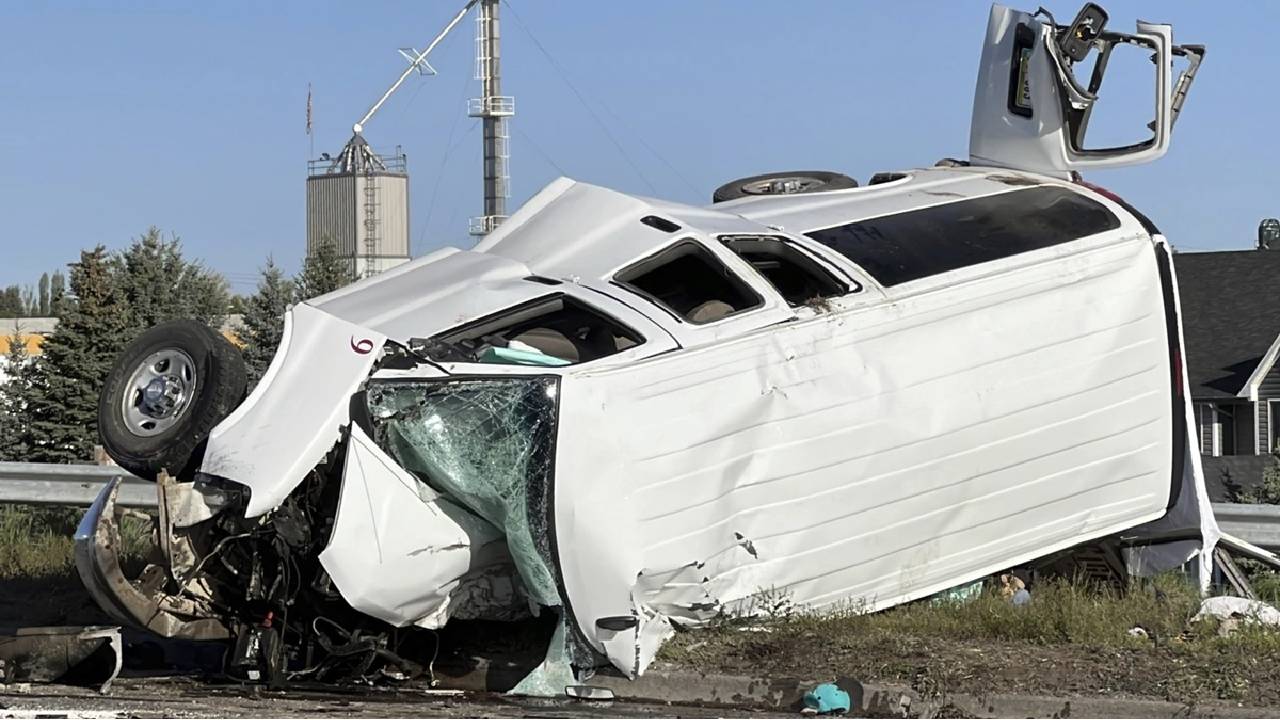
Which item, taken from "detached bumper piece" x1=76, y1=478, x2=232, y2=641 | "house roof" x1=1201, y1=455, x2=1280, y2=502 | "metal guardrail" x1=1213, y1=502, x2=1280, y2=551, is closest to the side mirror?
"metal guardrail" x1=1213, y1=502, x2=1280, y2=551

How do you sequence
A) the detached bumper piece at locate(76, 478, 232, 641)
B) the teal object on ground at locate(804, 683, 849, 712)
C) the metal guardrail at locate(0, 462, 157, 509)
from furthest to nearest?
the metal guardrail at locate(0, 462, 157, 509)
the detached bumper piece at locate(76, 478, 232, 641)
the teal object on ground at locate(804, 683, 849, 712)

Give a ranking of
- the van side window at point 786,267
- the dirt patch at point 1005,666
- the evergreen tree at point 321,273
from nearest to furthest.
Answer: the dirt patch at point 1005,666 → the van side window at point 786,267 → the evergreen tree at point 321,273

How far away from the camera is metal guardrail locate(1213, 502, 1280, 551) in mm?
9508

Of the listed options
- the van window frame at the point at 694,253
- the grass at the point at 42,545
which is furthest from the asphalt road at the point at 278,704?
the grass at the point at 42,545

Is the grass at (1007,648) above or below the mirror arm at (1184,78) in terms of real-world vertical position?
below

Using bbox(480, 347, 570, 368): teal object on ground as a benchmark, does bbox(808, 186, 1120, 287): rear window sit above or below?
above

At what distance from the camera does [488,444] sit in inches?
267

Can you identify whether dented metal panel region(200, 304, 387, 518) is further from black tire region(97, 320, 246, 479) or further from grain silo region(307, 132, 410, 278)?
grain silo region(307, 132, 410, 278)

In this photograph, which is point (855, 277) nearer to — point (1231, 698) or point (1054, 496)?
point (1054, 496)

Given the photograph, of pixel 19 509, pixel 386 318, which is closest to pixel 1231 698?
pixel 386 318

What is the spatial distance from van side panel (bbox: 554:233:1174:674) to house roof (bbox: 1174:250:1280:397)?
24256 millimetres

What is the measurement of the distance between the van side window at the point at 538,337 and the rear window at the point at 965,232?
1358 millimetres

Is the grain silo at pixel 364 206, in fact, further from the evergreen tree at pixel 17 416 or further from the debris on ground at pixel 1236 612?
the debris on ground at pixel 1236 612

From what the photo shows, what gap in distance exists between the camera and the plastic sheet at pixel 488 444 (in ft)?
21.9
